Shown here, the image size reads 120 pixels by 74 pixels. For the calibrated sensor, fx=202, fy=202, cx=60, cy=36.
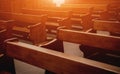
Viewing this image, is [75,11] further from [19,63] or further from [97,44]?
[97,44]

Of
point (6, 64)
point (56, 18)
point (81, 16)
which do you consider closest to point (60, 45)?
point (6, 64)

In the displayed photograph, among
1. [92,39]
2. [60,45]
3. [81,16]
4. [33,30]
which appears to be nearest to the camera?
[92,39]

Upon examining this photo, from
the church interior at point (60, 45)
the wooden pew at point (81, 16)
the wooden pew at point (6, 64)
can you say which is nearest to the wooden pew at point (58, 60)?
the church interior at point (60, 45)

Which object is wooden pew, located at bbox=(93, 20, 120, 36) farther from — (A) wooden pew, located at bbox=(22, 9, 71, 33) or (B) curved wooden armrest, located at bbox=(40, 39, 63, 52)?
(A) wooden pew, located at bbox=(22, 9, 71, 33)

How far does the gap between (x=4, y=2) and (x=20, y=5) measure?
68 centimetres

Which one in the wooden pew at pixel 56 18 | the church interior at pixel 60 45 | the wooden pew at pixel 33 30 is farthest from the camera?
the wooden pew at pixel 56 18

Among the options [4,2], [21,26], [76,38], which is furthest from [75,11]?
[76,38]

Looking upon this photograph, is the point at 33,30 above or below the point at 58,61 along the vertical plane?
below

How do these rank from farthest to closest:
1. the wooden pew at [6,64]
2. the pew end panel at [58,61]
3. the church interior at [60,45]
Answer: the wooden pew at [6,64]
the church interior at [60,45]
the pew end panel at [58,61]

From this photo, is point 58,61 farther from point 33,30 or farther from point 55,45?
point 33,30

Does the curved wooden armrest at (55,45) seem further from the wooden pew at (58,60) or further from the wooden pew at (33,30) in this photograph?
the wooden pew at (33,30)

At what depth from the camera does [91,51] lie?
4.06 metres

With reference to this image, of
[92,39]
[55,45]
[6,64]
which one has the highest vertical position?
[92,39]

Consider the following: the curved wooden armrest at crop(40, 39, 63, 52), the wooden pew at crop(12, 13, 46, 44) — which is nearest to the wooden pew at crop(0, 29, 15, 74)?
the curved wooden armrest at crop(40, 39, 63, 52)
